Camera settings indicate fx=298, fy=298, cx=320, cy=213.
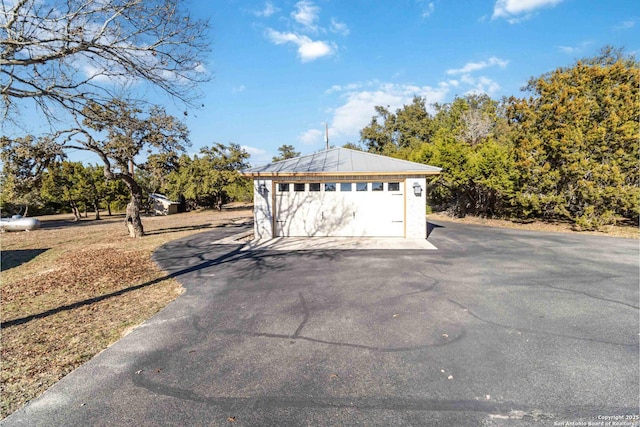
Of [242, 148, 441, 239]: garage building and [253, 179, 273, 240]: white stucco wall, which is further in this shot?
[253, 179, 273, 240]: white stucco wall

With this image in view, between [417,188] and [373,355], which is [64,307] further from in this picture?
[417,188]

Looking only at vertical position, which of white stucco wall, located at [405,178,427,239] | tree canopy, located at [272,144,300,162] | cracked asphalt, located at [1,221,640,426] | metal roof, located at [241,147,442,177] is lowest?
cracked asphalt, located at [1,221,640,426]

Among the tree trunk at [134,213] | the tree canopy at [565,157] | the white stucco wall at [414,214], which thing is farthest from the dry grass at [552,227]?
the tree trunk at [134,213]

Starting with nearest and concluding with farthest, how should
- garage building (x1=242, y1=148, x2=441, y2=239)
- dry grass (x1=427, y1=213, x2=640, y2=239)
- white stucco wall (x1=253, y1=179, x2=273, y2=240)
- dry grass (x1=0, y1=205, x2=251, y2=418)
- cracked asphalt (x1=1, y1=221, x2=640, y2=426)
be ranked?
cracked asphalt (x1=1, y1=221, x2=640, y2=426), dry grass (x1=0, y1=205, x2=251, y2=418), garage building (x1=242, y1=148, x2=441, y2=239), white stucco wall (x1=253, y1=179, x2=273, y2=240), dry grass (x1=427, y1=213, x2=640, y2=239)

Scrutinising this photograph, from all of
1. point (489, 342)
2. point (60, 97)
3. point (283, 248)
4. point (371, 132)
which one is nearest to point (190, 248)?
point (283, 248)

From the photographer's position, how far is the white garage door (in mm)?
11367

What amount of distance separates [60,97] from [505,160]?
17418 millimetres

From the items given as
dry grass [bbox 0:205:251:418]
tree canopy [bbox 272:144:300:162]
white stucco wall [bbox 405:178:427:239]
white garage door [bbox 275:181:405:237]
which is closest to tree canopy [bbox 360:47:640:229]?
white stucco wall [bbox 405:178:427:239]

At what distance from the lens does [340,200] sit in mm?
11523

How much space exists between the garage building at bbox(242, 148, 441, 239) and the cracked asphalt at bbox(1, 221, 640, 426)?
16.8 ft

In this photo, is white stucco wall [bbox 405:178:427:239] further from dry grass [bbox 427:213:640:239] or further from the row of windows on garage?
dry grass [bbox 427:213:640:239]

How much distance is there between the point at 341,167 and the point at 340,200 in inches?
50.6

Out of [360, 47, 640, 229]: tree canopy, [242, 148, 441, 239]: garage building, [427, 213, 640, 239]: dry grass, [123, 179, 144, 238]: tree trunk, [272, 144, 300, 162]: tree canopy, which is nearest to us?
[242, 148, 441, 239]: garage building

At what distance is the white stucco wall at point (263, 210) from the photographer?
37.6 ft
